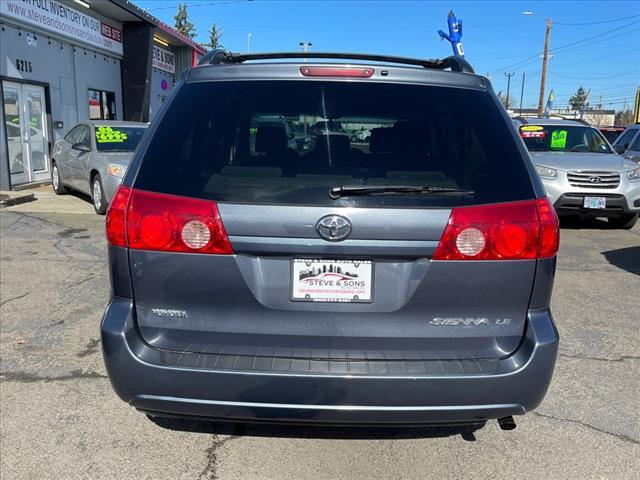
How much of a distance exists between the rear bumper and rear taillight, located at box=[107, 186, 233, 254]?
30 centimetres

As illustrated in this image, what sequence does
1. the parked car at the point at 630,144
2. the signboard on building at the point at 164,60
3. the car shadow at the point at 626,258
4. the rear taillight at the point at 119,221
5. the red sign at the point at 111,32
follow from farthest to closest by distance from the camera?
the signboard on building at the point at 164,60, the red sign at the point at 111,32, the parked car at the point at 630,144, the car shadow at the point at 626,258, the rear taillight at the point at 119,221

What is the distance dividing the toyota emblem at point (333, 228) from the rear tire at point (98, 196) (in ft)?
26.8

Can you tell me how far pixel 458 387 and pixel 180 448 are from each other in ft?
4.98

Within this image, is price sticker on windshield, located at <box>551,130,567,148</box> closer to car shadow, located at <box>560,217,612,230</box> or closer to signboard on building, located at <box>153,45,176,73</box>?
car shadow, located at <box>560,217,612,230</box>

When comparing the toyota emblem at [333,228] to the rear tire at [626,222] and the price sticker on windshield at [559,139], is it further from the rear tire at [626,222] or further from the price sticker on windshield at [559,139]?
the price sticker on windshield at [559,139]

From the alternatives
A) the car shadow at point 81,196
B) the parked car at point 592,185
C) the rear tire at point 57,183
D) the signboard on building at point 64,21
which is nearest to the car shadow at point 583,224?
the parked car at point 592,185

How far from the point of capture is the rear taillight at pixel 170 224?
2.18 metres

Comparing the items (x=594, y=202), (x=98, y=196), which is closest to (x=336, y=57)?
(x=594, y=202)

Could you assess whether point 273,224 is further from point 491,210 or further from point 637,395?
point 637,395

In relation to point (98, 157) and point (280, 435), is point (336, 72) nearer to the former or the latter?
point (280, 435)

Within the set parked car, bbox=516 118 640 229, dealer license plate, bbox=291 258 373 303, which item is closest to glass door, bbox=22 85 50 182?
parked car, bbox=516 118 640 229

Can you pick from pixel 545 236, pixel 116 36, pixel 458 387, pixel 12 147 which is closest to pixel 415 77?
pixel 545 236

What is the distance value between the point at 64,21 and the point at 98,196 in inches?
287

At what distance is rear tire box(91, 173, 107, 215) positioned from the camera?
31.2ft
